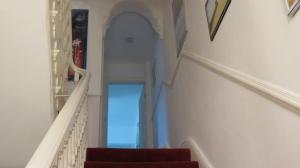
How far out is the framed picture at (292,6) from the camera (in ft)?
4.96

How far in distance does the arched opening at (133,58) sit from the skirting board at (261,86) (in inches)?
160

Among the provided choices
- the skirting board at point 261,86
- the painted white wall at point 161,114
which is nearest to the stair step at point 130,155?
the skirting board at point 261,86

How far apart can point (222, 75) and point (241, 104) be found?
43 centimetres

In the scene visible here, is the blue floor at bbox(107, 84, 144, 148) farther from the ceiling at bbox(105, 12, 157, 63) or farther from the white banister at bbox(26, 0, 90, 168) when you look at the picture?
the white banister at bbox(26, 0, 90, 168)

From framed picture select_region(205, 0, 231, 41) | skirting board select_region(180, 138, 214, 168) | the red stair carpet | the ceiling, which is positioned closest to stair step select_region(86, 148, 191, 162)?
the red stair carpet

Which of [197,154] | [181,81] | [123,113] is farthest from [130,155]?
[123,113]

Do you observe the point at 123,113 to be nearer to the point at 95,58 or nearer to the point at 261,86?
the point at 95,58

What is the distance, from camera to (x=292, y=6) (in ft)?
5.10

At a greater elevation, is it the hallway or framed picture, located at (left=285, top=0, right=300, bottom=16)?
framed picture, located at (left=285, top=0, right=300, bottom=16)

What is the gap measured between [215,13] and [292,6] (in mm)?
1269

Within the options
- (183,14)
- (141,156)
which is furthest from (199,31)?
(141,156)

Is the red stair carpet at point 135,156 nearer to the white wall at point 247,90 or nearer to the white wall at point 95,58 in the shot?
the white wall at point 247,90

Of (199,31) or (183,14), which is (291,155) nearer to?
(199,31)

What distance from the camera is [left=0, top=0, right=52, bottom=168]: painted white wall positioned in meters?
2.85
